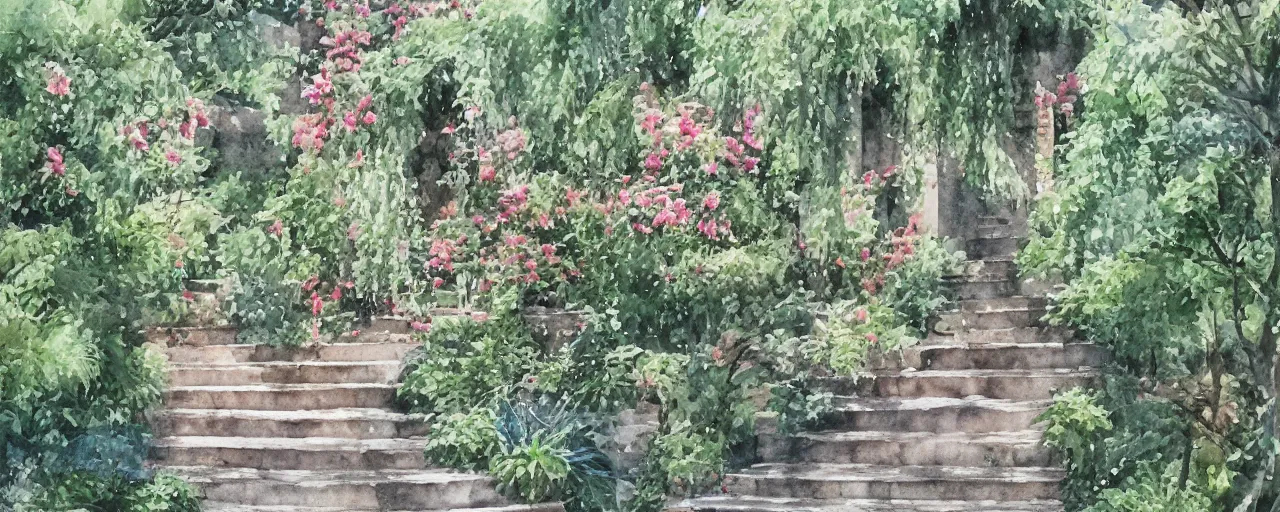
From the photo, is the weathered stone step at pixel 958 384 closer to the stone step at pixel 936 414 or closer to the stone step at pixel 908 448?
the stone step at pixel 936 414

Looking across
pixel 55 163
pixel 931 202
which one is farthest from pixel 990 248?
pixel 55 163

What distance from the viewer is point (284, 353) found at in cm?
1447

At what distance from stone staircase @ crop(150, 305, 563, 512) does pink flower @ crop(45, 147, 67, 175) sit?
281 cm

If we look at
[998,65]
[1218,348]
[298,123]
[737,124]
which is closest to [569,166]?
[737,124]

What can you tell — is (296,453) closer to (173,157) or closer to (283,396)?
(283,396)

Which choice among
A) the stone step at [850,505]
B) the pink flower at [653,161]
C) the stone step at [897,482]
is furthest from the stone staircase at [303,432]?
the pink flower at [653,161]

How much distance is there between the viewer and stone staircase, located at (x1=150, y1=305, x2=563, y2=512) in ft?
38.8

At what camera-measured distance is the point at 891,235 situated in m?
13.6

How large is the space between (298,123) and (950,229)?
5.82 meters

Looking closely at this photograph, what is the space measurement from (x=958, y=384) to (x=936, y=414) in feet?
1.59

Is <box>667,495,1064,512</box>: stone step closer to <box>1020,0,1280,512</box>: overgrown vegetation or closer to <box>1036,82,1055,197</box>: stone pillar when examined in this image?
<box>1020,0,1280,512</box>: overgrown vegetation

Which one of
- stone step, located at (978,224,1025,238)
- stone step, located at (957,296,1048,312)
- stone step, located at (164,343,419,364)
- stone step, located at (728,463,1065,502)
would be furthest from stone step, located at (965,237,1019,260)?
stone step, located at (164,343,419,364)

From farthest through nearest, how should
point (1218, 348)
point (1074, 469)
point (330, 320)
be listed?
point (330, 320) → point (1074, 469) → point (1218, 348)

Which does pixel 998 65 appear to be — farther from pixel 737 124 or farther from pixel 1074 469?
pixel 1074 469
